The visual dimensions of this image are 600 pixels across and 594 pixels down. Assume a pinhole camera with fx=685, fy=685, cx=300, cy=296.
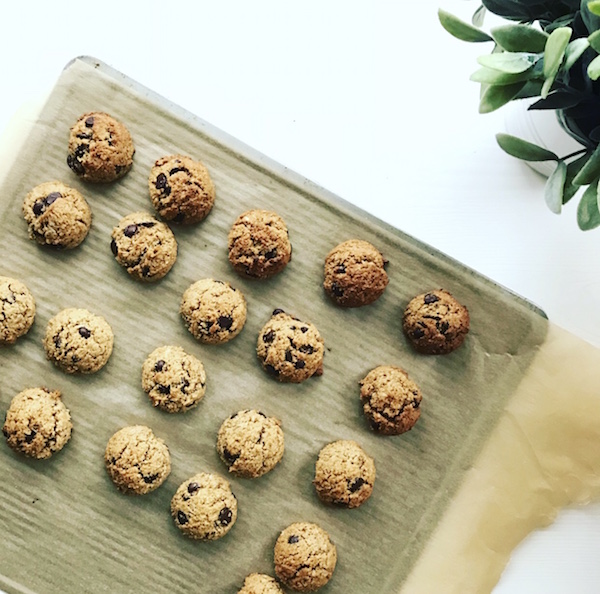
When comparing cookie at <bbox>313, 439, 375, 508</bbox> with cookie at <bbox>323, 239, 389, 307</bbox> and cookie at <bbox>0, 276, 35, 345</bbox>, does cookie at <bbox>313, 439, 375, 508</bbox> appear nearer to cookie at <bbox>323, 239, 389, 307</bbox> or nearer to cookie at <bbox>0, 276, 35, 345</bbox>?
cookie at <bbox>323, 239, 389, 307</bbox>

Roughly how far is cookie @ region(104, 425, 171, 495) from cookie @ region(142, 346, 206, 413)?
0.29 ft

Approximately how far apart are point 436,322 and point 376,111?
57cm

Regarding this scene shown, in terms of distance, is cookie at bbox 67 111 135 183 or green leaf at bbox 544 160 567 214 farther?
cookie at bbox 67 111 135 183

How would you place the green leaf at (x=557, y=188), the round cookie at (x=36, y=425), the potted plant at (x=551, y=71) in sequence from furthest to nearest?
the round cookie at (x=36, y=425) < the green leaf at (x=557, y=188) < the potted plant at (x=551, y=71)

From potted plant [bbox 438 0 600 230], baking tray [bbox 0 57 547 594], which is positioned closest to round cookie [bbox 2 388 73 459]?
baking tray [bbox 0 57 547 594]

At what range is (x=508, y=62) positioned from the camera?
121 centimetres

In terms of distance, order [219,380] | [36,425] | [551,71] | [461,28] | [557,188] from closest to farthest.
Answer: [551,71], [461,28], [557,188], [36,425], [219,380]

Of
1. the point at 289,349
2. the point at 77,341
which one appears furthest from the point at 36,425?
the point at 289,349

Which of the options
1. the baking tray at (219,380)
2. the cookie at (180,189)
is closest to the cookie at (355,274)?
the baking tray at (219,380)

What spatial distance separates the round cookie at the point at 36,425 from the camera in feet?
5.23

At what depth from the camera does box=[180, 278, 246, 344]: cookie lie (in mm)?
1636

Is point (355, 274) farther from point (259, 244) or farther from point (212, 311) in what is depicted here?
point (212, 311)

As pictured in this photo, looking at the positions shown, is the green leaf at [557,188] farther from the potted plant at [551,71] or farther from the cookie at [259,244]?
the cookie at [259,244]

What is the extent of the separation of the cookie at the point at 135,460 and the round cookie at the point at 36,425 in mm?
122
